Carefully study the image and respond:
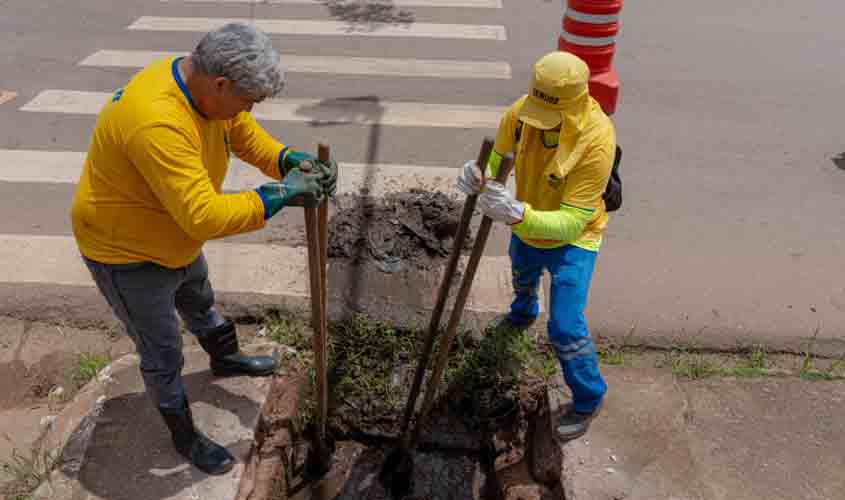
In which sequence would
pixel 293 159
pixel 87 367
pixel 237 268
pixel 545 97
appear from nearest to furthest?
pixel 545 97, pixel 293 159, pixel 87 367, pixel 237 268

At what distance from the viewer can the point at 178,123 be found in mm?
2387

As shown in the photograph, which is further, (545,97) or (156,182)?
(545,97)

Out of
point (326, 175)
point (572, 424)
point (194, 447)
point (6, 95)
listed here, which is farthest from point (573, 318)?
point (6, 95)

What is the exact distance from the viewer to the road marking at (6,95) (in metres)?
6.76

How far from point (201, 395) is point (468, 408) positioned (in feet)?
5.04

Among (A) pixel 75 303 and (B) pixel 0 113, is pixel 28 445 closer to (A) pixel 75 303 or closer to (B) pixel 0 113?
(A) pixel 75 303

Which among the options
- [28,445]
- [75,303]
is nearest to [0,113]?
[75,303]

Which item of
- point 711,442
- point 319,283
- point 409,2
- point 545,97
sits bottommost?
point 711,442

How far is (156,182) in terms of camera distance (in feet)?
7.88

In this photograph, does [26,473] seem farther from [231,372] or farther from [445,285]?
[445,285]

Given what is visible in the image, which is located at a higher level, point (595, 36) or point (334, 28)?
point (595, 36)

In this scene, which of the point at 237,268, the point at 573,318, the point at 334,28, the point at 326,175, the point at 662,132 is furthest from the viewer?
the point at 334,28

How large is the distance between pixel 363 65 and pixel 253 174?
249cm

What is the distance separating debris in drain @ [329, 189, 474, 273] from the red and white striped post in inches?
56.8
